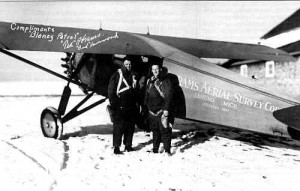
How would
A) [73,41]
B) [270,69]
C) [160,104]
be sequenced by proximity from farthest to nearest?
[270,69], [73,41], [160,104]

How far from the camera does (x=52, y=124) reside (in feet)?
23.6

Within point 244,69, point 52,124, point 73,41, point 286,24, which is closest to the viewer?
point 73,41

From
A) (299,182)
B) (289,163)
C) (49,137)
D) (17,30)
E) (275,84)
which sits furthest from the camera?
(275,84)

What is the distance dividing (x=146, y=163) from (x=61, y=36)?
301 cm

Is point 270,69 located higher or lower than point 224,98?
higher

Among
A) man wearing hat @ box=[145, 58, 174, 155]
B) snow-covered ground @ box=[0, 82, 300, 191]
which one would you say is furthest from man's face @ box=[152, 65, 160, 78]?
snow-covered ground @ box=[0, 82, 300, 191]

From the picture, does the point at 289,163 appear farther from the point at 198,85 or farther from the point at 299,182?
the point at 198,85

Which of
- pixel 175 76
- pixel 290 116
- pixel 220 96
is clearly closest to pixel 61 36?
pixel 175 76

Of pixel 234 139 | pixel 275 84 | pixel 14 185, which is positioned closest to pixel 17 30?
pixel 14 185

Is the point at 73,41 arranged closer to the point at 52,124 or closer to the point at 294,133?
the point at 52,124

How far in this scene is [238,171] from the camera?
16.4ft

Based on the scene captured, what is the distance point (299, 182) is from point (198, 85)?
220 centimetres

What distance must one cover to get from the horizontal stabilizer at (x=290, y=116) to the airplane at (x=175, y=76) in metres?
0.17

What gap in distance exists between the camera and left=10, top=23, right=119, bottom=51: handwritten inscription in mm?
6395
